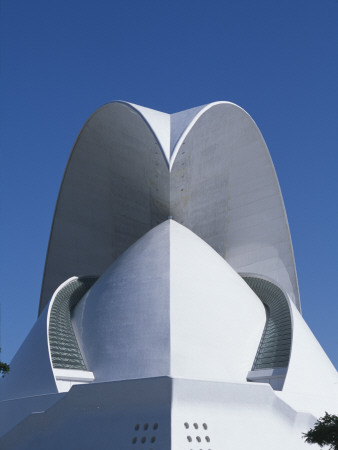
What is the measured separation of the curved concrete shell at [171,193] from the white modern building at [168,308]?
5cm

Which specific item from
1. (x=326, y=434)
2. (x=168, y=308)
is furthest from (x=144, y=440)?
(x=168, y=308)

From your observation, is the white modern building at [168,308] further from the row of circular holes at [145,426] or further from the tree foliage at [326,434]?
the tree foliage at [326,434]

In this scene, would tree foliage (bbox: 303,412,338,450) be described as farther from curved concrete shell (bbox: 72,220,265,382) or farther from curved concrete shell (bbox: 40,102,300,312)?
curved concrete shell (bbox: 40,102,300,312)

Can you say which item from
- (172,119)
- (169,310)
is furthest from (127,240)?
(169,310)

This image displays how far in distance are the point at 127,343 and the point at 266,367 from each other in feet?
13.7

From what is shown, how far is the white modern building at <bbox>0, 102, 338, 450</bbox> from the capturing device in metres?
18.0

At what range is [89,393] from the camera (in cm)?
1836

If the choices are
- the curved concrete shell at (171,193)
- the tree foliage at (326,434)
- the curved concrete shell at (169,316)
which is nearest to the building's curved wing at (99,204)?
the curved concrete shell at (171,193)

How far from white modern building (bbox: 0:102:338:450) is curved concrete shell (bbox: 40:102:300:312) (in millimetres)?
52

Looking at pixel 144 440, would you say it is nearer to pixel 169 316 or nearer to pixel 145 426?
pixel 145 426

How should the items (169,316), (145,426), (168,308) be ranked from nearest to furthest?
(145,426), (169,316), (168,308)

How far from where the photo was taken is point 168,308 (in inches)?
854

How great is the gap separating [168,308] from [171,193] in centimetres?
662

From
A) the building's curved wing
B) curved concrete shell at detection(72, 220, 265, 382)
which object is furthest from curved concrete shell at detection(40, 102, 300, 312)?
curved concrete shell at detection(72, 220, 265, 382)
